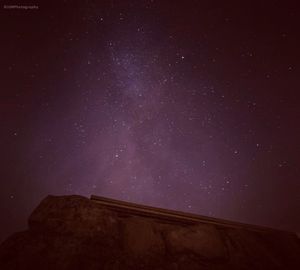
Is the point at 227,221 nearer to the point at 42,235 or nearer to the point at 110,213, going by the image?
the point at 110,213

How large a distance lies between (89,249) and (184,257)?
2.74 ft

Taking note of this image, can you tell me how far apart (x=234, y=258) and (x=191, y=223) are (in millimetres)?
690

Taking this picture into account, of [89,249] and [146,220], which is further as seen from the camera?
[146,220]

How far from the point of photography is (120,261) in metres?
2.31

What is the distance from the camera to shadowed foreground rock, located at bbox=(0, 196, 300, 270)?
7.16 ft

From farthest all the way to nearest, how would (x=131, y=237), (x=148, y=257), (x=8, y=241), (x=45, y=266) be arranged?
(x=131, y=237), (x=148, y=257), (x=8, y=241), (x=45, y=266)

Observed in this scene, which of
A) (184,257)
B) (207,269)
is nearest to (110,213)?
(184,257)

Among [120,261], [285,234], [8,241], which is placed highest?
[8,241]

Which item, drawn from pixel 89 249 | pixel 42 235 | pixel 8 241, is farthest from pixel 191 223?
pixel 8 241

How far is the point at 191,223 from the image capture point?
10.8 feet

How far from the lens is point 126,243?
253cm

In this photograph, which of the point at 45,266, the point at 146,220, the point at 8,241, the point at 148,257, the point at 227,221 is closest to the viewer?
the point at 45,266

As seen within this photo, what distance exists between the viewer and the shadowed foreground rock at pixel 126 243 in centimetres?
218

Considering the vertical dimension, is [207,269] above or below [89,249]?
below
